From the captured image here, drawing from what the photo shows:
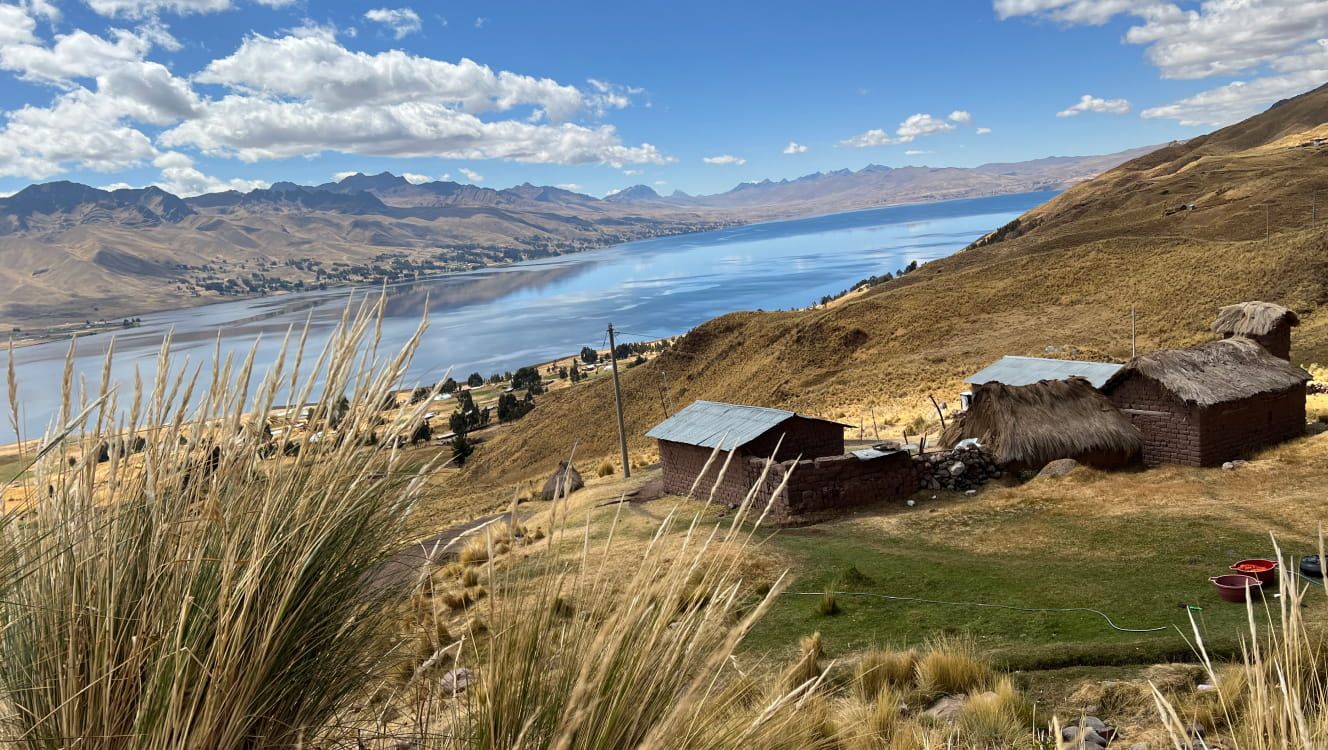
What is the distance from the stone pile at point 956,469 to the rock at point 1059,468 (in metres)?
0.79

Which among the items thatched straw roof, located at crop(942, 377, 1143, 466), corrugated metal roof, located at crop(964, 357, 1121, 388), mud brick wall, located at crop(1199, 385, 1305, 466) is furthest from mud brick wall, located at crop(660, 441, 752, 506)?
mud brick wall, located at crop(1199, 385, 1305, 466)

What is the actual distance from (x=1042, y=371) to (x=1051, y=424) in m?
4.38

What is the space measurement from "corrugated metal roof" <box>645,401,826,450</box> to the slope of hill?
28.1ft

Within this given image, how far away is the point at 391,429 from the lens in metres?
2.50

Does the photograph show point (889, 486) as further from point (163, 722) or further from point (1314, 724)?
point (163, 722)

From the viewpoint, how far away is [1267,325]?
20234 mm

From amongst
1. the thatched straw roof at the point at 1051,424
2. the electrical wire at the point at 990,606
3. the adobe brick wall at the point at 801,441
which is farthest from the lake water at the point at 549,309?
the electrical wire at the point at 990,606

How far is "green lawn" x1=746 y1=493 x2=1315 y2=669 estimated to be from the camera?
695 centimetres

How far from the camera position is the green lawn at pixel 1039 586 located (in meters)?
6.95

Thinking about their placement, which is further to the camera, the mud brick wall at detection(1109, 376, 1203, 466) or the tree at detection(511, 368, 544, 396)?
A: the tree at detection(511, 368, 544, 396)

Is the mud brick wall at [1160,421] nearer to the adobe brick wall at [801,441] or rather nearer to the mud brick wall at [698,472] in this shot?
the adobe brick wall at [801,441]

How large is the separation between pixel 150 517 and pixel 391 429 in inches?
25.8

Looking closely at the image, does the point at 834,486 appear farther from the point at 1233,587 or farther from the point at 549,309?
the point at 549,309

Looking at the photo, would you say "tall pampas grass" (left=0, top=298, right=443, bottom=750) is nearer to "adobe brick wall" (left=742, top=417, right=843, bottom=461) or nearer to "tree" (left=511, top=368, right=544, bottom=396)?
"adobe brick wall" (left=742, top=417, right=843, bottom=461)
